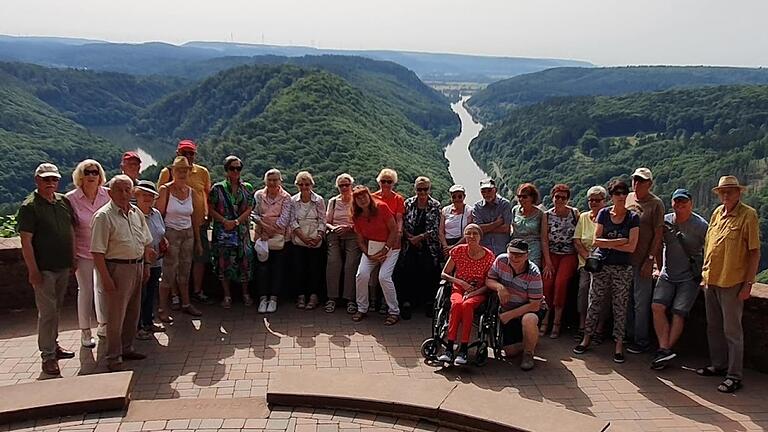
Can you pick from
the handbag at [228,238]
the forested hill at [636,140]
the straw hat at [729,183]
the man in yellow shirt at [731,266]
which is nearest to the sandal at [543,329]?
the man in yellow shirt at [731,266]

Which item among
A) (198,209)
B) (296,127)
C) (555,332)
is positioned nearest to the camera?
(555,332)

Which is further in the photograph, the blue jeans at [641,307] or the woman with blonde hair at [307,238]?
the woman with blonde hair at [307,238]

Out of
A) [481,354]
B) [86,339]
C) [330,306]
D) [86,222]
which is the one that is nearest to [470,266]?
[481,354]

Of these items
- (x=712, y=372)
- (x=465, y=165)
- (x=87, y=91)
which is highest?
(x=712, y=372)

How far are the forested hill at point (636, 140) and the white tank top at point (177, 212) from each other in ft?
178

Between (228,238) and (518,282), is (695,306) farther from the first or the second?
(228,238)

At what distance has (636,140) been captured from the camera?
3666 inches

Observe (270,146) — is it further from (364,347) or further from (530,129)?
(364,347)

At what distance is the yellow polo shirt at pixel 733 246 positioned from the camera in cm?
509

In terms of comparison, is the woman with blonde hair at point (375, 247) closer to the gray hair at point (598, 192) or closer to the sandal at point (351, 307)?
the sandal at point (351, 307)

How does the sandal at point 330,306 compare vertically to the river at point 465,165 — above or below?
above

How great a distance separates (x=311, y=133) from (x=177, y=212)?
63.6 metres

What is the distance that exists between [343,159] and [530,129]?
46.8 meters

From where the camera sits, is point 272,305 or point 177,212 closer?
point 177,212
